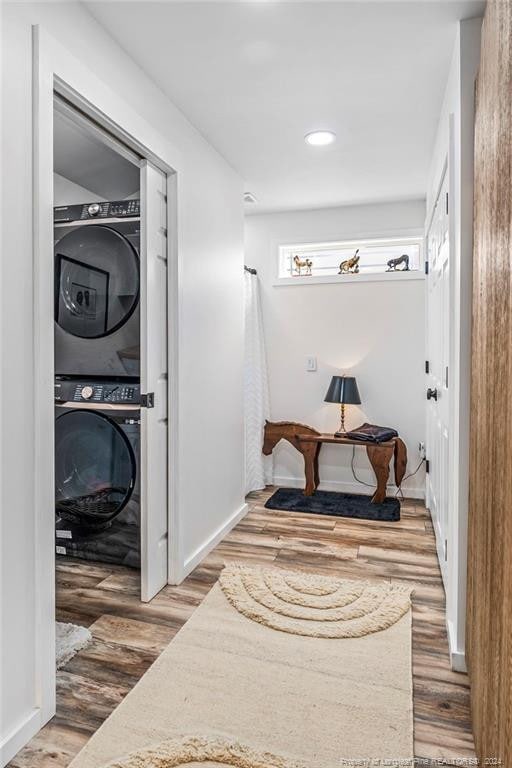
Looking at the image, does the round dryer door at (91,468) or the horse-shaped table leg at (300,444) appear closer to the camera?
the round dryer door at (91,468)

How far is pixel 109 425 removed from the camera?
8.29 ft

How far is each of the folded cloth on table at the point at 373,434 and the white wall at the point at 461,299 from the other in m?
1.73

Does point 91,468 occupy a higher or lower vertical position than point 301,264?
lower

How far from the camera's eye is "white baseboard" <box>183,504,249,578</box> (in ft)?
8.34

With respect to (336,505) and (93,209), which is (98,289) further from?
(336,505)

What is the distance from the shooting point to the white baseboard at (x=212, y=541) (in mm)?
2543

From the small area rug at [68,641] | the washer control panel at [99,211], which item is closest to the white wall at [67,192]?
the washer control panel at [99,211]

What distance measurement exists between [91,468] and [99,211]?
1360 mm

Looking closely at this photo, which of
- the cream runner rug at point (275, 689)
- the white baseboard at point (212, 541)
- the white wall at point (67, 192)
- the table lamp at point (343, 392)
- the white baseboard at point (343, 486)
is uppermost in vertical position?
the white wall at point (67, 192)

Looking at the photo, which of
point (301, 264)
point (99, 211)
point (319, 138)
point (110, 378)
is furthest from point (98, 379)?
point (301, 264)

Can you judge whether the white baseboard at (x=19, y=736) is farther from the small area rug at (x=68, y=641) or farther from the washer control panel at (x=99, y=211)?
the washer control panel at (x=99, y=211)

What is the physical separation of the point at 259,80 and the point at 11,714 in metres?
2.51

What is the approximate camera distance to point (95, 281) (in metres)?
2.56

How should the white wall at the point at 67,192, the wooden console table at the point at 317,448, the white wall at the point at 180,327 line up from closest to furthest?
the white wall at the point at 180,327 < the white wall at the point at 67,192 < the wooden console table at the point at 317,448
